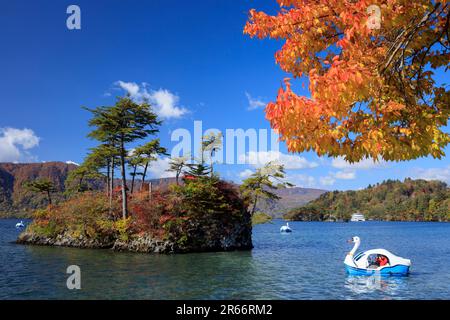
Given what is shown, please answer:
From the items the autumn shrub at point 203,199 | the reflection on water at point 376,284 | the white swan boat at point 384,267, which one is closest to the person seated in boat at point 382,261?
the white swan boat at point 384,267

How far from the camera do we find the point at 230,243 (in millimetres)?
41062

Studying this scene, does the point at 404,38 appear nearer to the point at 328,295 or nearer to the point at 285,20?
the point at 285,20

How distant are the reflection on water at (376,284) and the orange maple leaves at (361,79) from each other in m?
15.5

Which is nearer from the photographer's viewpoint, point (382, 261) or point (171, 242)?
point (382, 261)

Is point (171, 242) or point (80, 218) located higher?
point (80, 218)

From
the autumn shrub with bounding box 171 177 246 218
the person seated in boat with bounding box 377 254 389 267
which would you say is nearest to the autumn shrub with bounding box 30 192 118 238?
the autumn shrub with bounding box 171 177 246 218

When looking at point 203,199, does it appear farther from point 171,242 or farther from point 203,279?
point 203,279

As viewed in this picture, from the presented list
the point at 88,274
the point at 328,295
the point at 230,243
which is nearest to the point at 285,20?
the point at 328,295

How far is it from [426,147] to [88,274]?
2256 centimetres

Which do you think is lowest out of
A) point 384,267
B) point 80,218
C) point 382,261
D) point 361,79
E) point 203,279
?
point 203,279

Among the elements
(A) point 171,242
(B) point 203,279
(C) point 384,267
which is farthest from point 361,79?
(A) point 171,242

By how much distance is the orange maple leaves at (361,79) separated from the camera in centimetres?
562

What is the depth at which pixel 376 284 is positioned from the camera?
23047 mm

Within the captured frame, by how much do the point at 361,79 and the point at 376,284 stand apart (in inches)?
833
